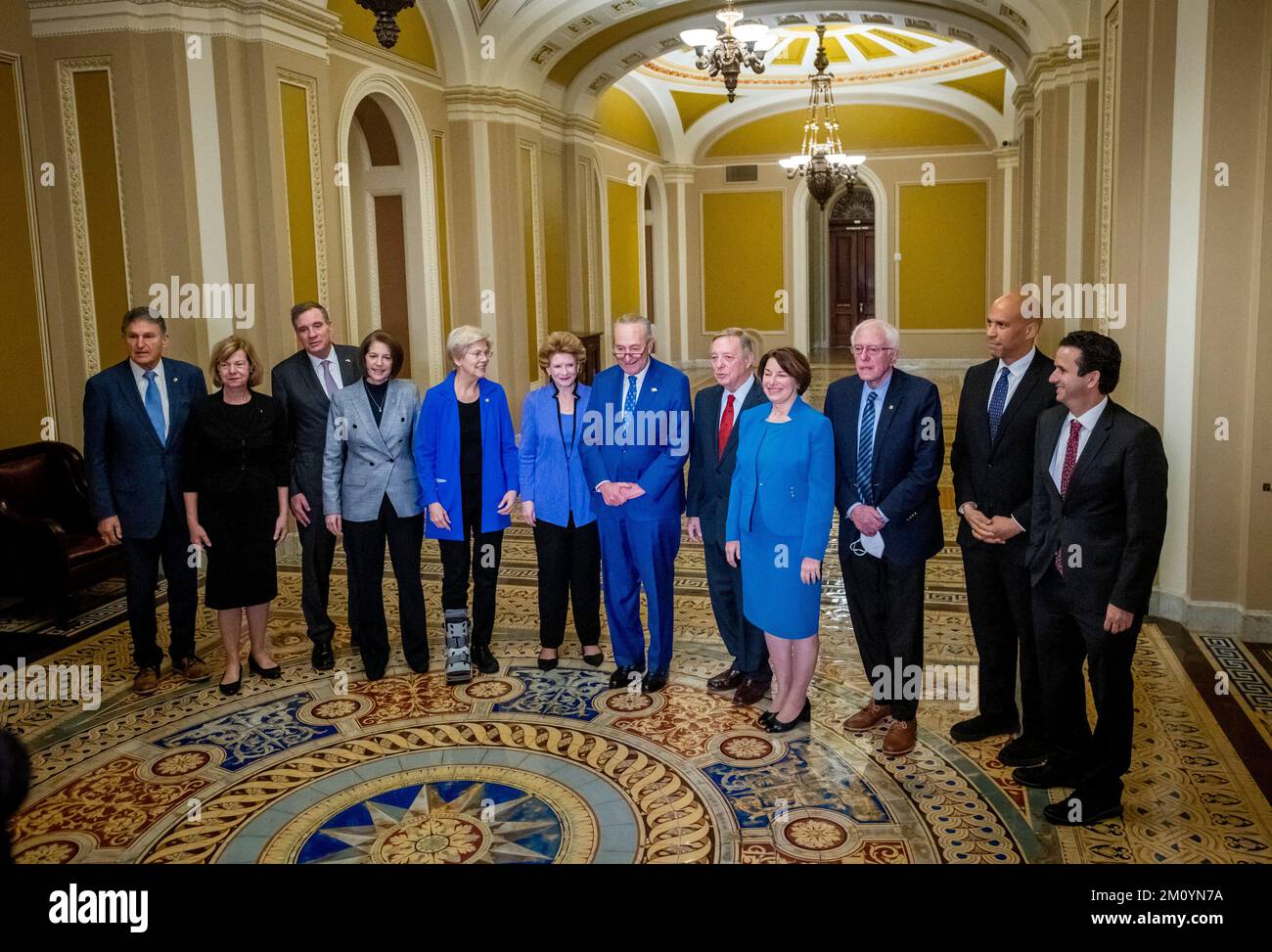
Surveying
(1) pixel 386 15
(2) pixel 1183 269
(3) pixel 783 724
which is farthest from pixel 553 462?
(2) pixel 1183 269

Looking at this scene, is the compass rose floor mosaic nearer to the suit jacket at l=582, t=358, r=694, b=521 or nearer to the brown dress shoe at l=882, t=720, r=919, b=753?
the brown dress shoe at l=882, t=720, r=919, b=753

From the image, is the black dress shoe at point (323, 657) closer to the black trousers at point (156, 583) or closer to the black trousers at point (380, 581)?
the black trousers at point (380, 581)

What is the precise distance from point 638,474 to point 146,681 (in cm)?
240

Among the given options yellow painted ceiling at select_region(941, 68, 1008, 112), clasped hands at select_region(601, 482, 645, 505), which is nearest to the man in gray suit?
clasped hands at select_region(601, 482, 645, 505)

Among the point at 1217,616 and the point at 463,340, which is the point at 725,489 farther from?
the point at 1217,616

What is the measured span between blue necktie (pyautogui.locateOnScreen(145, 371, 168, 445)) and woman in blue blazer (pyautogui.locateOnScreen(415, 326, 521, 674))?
111 centimetres

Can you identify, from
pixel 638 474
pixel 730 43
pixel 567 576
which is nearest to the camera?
pixel 638 474

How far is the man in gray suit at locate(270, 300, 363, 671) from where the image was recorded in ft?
16.2

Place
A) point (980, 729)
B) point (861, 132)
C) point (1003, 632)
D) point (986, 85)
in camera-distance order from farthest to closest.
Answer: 1. point (861, 132)
2. point (986, 85)
3. point (980, 729)
4. point (1003, 632)

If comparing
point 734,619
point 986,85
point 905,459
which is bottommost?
point 734,619

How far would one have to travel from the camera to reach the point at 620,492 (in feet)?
14.5

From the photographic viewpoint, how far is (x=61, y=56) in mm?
6551

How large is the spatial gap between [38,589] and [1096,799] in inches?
208

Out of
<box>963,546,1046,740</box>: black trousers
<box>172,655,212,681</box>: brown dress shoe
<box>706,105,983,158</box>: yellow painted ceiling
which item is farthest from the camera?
<box>706,105,983,158</box>: yellow painted ceiling
